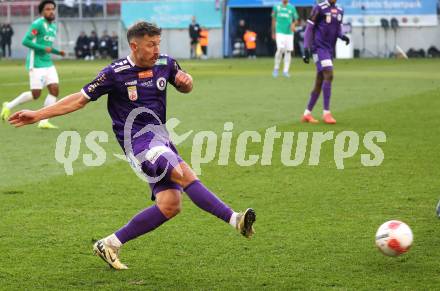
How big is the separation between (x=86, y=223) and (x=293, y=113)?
1034cm

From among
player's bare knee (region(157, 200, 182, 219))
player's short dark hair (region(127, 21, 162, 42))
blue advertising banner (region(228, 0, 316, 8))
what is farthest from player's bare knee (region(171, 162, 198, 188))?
blue advertising banner (region(228, 0, 316, 8))

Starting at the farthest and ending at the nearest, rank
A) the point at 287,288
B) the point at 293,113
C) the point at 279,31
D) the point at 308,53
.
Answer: the point at 279,31 < the point at 293,113 < the point at 308,53 < the point at 287,288

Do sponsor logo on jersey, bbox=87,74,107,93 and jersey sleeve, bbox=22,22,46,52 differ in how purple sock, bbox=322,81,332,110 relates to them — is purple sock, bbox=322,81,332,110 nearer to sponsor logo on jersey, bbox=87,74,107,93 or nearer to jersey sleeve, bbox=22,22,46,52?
jersey sleeve, bbox=22,22,46,52

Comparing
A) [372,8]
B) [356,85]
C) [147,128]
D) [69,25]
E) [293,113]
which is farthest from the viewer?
[69,25]

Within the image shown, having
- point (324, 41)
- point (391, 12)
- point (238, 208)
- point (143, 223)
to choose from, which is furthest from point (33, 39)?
point (391, 12)

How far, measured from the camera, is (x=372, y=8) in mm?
47688

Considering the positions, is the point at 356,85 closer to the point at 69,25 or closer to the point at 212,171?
the point at 212,171

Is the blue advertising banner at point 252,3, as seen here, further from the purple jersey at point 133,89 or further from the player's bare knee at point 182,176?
the player's bare knee at point 182,176

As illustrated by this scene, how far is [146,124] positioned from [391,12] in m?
42.4

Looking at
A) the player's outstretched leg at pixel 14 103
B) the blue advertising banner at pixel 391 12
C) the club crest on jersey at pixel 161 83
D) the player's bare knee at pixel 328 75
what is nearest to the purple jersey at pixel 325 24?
the player's bare knee at pixel 328 75

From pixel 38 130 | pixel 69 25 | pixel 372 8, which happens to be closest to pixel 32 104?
pixel 38 130

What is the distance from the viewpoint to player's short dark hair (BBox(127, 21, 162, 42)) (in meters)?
6.54

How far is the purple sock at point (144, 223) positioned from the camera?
6.57 meters

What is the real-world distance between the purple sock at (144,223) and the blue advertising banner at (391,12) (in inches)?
1656
